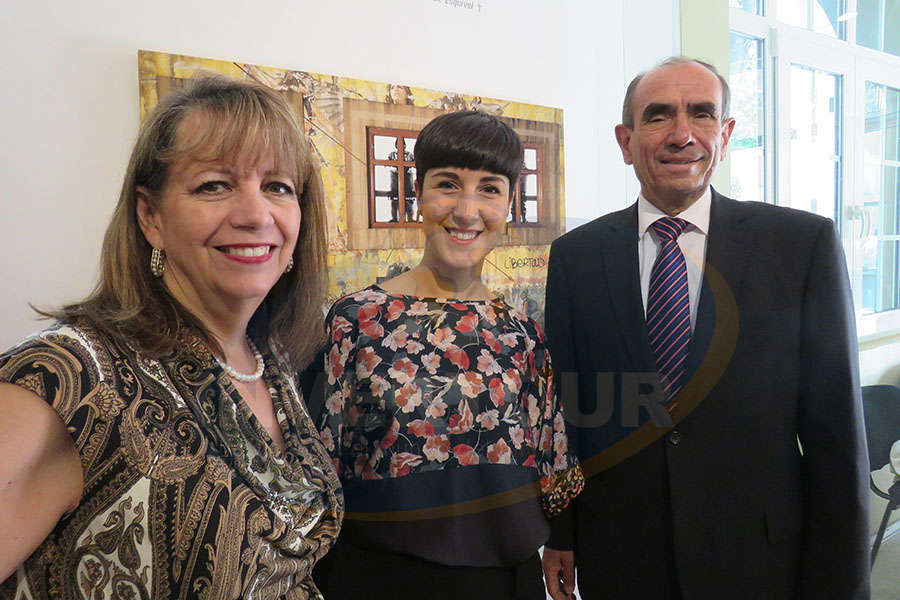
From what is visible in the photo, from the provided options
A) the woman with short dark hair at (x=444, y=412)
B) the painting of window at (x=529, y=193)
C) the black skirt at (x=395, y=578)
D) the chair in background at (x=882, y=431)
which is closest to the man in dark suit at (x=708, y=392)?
the woman with short dark hair at (x=444, y=412)

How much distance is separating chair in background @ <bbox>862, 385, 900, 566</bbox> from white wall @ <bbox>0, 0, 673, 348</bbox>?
6.47 feet

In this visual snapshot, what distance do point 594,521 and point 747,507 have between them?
35 cm

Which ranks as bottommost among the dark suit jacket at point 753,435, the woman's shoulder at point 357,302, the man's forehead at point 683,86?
the dark suit jacket at point 753,435

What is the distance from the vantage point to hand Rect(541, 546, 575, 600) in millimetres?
1597

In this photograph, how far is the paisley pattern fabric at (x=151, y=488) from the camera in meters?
0.86

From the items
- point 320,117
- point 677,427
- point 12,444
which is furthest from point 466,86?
point 12,444

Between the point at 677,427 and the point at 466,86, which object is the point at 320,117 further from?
the point at 677,427

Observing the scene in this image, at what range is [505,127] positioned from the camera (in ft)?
4.81

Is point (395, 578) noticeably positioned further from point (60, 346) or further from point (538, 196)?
point (538, 196)

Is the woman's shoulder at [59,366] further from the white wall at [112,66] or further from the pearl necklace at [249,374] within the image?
the white wall at [112,66]

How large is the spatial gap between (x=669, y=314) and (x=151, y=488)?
1.12m

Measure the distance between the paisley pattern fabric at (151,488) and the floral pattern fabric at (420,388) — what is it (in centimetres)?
29

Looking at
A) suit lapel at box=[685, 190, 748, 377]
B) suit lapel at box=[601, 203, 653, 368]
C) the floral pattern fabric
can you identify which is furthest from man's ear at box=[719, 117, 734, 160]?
the floral pattern fabric

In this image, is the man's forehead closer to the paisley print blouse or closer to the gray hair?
the gray hair
